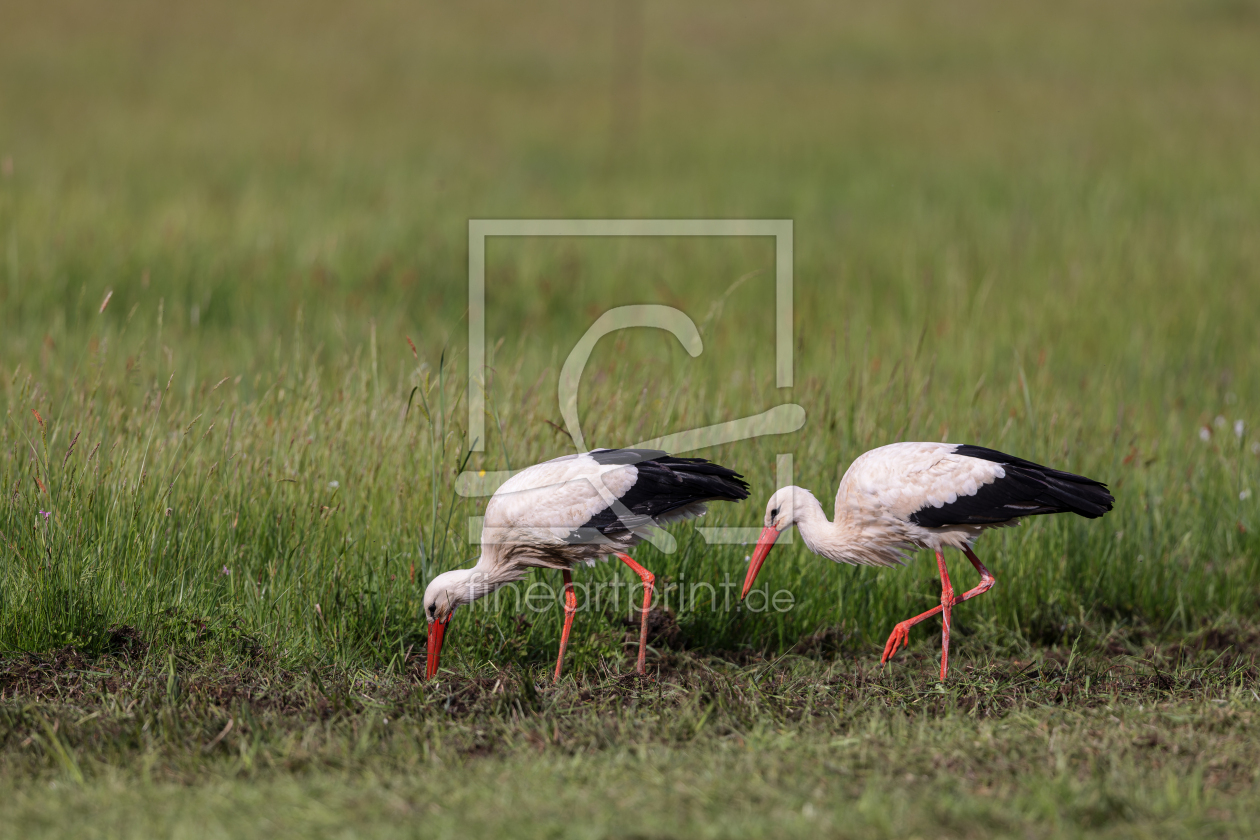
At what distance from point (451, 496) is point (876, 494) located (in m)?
1.99

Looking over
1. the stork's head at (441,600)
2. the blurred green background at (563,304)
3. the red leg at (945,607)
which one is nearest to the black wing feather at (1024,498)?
the red leg at (945,607)

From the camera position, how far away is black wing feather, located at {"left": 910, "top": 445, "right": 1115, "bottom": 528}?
15.0 ft

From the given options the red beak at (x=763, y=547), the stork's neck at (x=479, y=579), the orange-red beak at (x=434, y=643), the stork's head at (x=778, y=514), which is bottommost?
the orange-red beak at (x=434, y=643)

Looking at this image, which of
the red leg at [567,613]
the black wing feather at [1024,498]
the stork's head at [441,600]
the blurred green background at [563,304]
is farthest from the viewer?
the blurred green background at [563,304]

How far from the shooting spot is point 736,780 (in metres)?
3.65

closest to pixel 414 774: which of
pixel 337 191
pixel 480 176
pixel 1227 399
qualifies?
pixel 1227 399

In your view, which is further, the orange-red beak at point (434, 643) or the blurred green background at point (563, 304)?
the blurred green background at point (563, 304)

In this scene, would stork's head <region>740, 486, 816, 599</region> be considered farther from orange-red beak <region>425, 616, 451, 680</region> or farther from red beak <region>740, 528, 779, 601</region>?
orange-red beak <region>425, 616, 451, 680</region>

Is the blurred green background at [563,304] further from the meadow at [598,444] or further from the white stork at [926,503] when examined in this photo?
the white stork at [926,503]

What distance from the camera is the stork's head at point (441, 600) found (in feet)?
15.4

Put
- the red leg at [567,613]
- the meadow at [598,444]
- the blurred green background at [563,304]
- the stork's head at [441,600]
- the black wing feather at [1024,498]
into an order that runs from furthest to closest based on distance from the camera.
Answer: the blurred green background at [563,304], the red leg at [567,613], the stork's head at [441,600], the black wing feather at [1024,498], the meadow at [598,444]

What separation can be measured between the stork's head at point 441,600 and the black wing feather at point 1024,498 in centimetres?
175

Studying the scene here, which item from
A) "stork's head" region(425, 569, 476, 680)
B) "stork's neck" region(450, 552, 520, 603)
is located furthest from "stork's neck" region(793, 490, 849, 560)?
"stork's head" region(425, 569, 476, 680)

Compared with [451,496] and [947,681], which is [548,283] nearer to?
[451,496]
